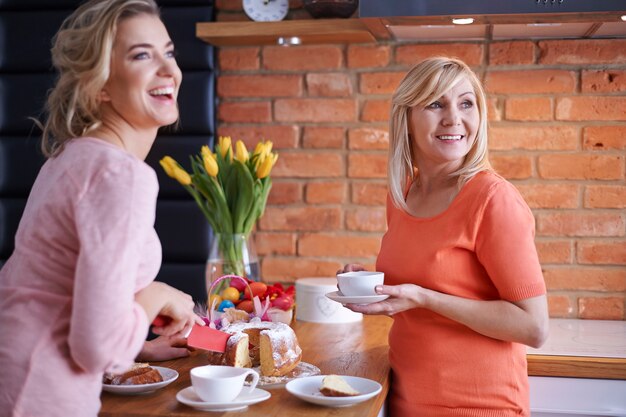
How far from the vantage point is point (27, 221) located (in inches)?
52.9

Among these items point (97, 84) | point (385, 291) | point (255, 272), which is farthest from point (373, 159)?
point (97, 84)

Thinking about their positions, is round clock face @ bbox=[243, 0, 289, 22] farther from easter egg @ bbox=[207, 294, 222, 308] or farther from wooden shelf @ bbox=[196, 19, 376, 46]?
easter egg @ bbox=[207, 294, 222, 308]

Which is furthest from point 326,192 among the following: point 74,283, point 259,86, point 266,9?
point 74,283

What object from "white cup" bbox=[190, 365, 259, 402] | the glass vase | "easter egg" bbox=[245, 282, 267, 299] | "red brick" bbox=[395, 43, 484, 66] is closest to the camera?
"white cup" bbox=[190, 365, 259, 402]

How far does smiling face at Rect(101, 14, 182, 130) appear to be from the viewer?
143cm

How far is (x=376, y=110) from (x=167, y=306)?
166 cm

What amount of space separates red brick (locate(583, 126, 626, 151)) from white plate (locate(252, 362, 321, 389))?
1387 millimetres

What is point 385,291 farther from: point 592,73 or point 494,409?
point 592,73

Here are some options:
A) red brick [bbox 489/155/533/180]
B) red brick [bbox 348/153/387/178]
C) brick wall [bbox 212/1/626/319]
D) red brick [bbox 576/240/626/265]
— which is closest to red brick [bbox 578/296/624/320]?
brick wall [bbox 212/1/626/319]

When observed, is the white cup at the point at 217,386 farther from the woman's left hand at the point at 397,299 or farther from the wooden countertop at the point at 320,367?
the woman's left hand at the point at 397,299

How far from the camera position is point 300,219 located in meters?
3.03

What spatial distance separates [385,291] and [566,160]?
48.4 inches

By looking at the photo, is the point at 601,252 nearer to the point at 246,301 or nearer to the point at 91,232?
the point at 246,301

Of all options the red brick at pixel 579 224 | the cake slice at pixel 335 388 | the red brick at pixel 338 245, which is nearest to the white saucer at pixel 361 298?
the cake slice at pixel 335 388
